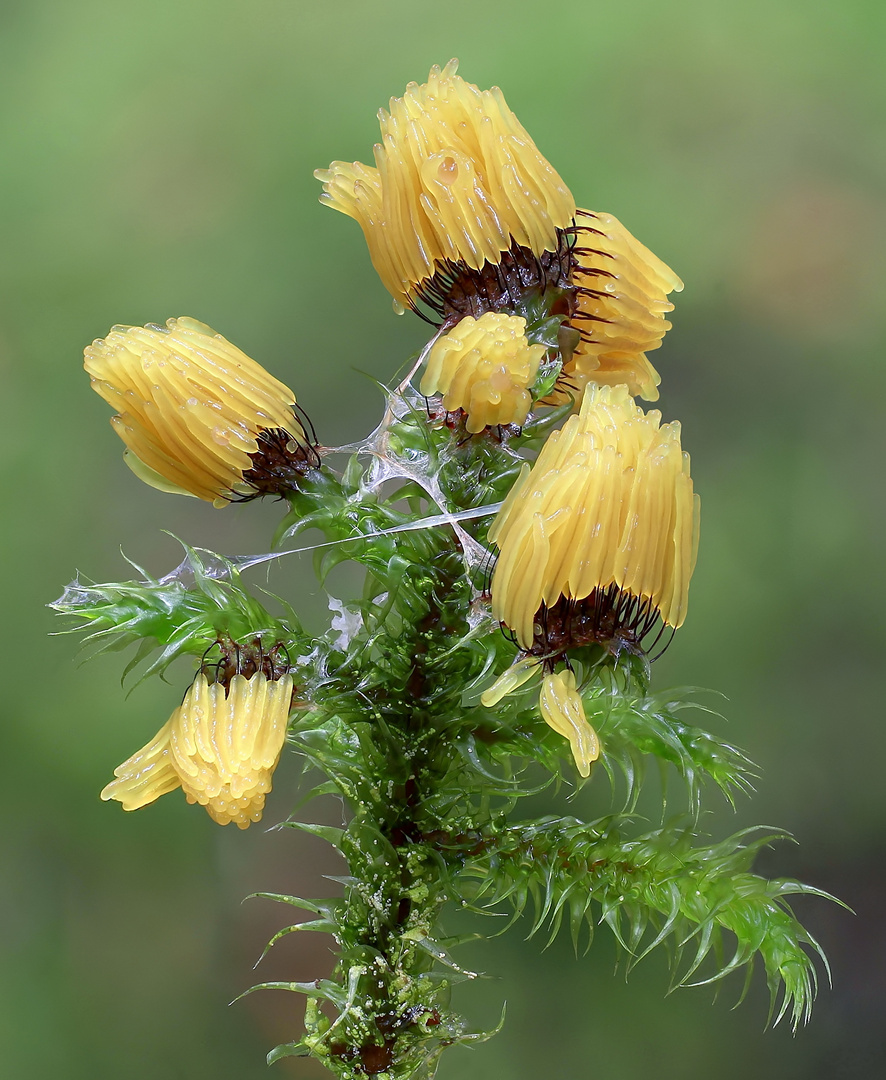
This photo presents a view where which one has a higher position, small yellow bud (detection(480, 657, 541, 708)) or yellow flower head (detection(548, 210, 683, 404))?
yellow flower head (detection(548, 210, 683, 404))

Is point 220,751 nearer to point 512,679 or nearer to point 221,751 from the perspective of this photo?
point 221,751

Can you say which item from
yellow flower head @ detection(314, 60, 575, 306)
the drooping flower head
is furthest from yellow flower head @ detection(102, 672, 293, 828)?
yellow flower head @ detection(314, 60, 575, 306)

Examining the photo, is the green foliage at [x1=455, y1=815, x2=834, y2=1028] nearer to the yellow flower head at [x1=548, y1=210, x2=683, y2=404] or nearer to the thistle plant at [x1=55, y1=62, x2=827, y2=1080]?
the thistle plant at [x1=55, y1=62, x2=827, y2=1080]

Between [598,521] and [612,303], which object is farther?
[612,303]

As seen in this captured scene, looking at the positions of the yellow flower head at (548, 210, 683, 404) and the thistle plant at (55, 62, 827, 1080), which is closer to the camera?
the thistle plant at (55, 62, 827, 1080)

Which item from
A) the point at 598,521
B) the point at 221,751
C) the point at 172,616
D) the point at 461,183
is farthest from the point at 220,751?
the point at 461,183

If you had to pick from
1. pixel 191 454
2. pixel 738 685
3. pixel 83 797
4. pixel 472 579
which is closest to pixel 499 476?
pixel 472 579
